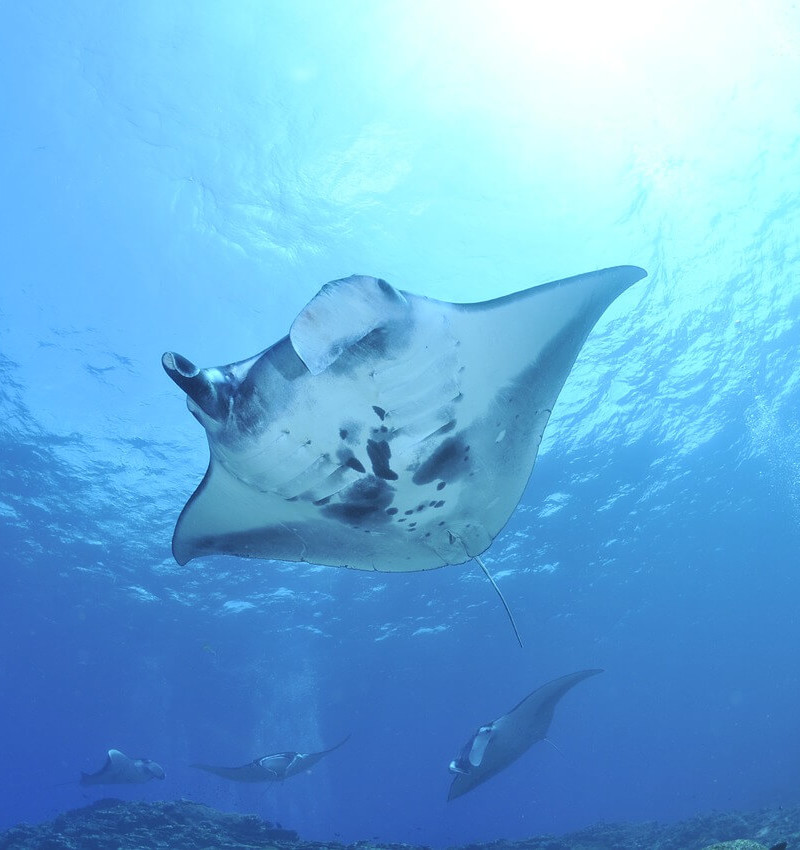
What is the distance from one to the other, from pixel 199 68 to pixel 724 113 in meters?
9.88

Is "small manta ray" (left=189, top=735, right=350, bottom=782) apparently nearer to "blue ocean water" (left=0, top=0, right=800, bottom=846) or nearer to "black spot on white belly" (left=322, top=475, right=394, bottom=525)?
"blue ocean water" (left=0, top=0, right=800, bottom=846)

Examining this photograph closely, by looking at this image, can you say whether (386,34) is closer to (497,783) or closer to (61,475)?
(61,475)

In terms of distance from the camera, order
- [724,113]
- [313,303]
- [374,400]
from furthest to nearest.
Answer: [724,113]
[374,400]
[313,303]

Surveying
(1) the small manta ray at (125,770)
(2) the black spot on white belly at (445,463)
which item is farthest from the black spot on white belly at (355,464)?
(1) the small manta ray at (125,770)

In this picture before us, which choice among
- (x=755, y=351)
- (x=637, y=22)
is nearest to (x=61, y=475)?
(x=637, y=22)

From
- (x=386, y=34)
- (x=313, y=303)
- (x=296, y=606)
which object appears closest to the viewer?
(x=313, y=303)

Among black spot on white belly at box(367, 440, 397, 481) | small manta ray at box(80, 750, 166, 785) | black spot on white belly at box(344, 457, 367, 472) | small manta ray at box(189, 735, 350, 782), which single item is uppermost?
small manta ray at box(80, 750, 166, 785)

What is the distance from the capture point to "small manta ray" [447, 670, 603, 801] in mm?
10133

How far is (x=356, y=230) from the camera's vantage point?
11.4 metres

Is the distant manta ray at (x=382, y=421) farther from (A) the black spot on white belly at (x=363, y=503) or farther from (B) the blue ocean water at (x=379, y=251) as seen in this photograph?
(B) the blue ocean water at (x=379, y=251)

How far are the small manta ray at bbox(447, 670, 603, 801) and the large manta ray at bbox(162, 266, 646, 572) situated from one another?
725 cm

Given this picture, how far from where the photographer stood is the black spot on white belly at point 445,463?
3.79 m

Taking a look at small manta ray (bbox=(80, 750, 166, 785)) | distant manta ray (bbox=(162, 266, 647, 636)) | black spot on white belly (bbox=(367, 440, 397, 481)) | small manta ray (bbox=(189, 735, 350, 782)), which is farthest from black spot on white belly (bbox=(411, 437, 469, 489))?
small manta ray (bbox=(80, 750, 166, 785))

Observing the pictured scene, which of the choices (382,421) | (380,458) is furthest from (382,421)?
(380,458)
